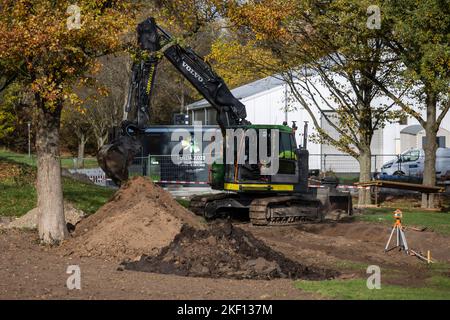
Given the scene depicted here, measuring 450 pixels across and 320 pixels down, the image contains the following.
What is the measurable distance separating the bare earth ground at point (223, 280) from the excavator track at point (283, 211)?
492 millimetres

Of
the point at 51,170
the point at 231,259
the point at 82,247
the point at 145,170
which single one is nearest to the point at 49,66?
the point at 51,170

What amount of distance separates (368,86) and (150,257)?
17837mm

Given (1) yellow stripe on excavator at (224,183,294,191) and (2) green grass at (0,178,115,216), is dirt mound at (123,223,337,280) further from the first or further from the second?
(2) green grass at (0,178,115,216)

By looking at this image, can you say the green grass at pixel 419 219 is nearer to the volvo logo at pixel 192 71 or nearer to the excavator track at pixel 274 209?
the excavator track at pixel 274 209

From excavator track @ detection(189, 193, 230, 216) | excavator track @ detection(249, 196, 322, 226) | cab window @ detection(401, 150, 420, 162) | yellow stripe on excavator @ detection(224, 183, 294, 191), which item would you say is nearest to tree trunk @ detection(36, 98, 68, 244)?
yellow stripe on excavator @ detection(224, 183, 294, 191)

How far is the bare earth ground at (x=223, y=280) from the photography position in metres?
11.2

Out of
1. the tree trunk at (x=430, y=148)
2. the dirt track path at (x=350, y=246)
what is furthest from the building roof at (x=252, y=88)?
the dirt track path at (x=350, y=246)

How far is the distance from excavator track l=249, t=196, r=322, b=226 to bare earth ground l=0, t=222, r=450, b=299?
492mm

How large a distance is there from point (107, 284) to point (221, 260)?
2.56 meters

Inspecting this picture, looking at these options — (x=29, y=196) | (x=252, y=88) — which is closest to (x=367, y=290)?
(x=29, y=196)

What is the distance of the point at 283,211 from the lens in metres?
22.4

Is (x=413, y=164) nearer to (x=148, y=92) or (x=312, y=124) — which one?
(x=312, y=124)
